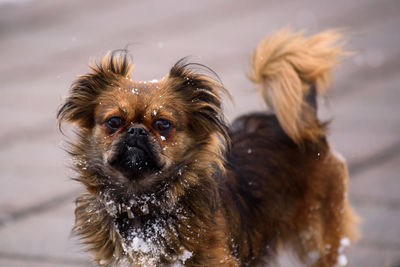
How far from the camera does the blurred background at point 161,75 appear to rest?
6453mm

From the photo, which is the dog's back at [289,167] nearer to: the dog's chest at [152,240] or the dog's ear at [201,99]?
the dog's ear at [201,99]

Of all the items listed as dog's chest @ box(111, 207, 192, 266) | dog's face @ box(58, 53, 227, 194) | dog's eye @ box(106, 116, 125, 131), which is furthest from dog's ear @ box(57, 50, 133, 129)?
dog's chest @ box(111, 207, 192, 266)

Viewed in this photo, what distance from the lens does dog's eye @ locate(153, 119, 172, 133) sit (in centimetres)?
415

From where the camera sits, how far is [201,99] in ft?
14.8

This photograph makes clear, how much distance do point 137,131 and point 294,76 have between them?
1.70m

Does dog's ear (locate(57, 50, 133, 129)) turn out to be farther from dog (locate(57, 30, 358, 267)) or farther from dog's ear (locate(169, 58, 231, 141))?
dog's ear (locate(169, 58, 231, 141))

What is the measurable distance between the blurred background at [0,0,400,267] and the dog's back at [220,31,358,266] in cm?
41

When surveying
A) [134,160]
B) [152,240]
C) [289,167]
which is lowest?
[289,167]

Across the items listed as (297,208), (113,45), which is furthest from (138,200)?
(113,45)

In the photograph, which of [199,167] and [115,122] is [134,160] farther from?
[199,167]

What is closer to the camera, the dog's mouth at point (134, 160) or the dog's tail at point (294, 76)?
the dog's mouth at point (134, 160)

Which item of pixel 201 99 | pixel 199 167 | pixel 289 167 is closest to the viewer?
pixel 199 167

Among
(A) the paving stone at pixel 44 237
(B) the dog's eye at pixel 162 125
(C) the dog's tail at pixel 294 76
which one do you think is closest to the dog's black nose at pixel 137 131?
(B) the dog's eye at pixel 162 125

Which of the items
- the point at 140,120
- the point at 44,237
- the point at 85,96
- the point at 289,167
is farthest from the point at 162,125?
the point at 44,237
